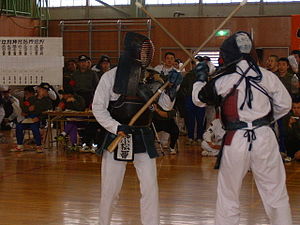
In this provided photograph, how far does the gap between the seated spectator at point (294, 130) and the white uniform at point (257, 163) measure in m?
4.73

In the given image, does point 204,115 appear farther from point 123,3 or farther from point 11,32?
point 123,3

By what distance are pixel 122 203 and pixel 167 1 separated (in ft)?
42.2

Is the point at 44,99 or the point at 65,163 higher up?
the point at 44,99

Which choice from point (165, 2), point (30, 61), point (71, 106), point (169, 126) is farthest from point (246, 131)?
point (165, 2)

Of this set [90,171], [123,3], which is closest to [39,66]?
[90,171]

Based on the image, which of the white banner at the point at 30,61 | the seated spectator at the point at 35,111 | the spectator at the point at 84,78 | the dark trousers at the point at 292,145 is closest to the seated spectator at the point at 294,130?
the dark trousers at the point at 292,145

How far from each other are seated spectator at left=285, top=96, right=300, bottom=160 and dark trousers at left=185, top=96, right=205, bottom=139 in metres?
2.32

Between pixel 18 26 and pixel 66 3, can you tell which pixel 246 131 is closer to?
pixel 18 26

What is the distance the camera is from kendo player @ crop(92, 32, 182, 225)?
14.3ft

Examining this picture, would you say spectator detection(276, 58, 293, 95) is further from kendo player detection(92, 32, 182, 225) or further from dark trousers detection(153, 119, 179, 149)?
kendo player detection(92, 32, 182, 225)

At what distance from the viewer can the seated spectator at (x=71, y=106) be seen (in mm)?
9805

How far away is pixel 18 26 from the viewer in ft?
49.5

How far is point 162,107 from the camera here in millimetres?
4645

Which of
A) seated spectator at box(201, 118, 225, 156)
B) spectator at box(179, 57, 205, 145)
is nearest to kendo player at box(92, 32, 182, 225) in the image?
seated spectator at box(201, 118, 225, 156)
